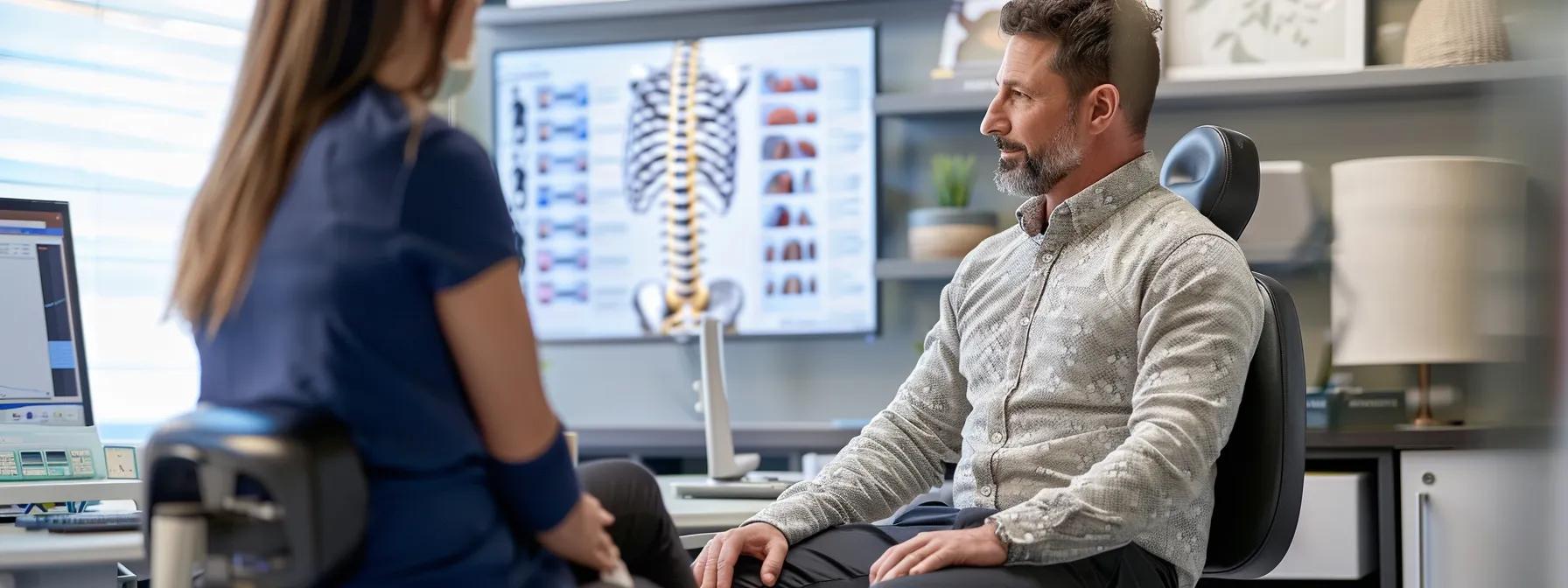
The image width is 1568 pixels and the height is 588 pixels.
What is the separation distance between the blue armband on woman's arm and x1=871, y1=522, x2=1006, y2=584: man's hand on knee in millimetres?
508

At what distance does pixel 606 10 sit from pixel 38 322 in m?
2.08

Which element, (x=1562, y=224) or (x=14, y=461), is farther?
(x=14, y=461)

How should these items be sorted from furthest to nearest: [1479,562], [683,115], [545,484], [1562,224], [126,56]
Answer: [683,115]
[126,56]
[545,484]
[1479,562]
[1562,224]

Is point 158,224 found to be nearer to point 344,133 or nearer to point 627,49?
point 627,49

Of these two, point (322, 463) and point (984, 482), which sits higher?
point (322, 463)

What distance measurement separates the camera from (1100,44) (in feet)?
5.95

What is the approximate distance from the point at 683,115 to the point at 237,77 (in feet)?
8.88

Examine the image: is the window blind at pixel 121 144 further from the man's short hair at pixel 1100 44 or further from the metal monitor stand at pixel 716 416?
the man's short hair at pixel 1100 44

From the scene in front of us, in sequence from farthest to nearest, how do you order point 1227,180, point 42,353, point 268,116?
point 42,353, point 1227,180, point 268,116

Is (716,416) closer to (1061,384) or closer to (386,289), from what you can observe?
(1061,384)

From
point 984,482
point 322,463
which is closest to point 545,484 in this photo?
point 322,463

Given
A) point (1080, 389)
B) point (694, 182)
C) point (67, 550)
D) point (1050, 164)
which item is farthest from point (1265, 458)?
point (694, 182)


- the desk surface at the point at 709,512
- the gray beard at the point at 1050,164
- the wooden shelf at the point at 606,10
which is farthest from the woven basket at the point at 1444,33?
the desk surface at the point at 709,512

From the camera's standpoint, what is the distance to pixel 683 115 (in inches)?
146
